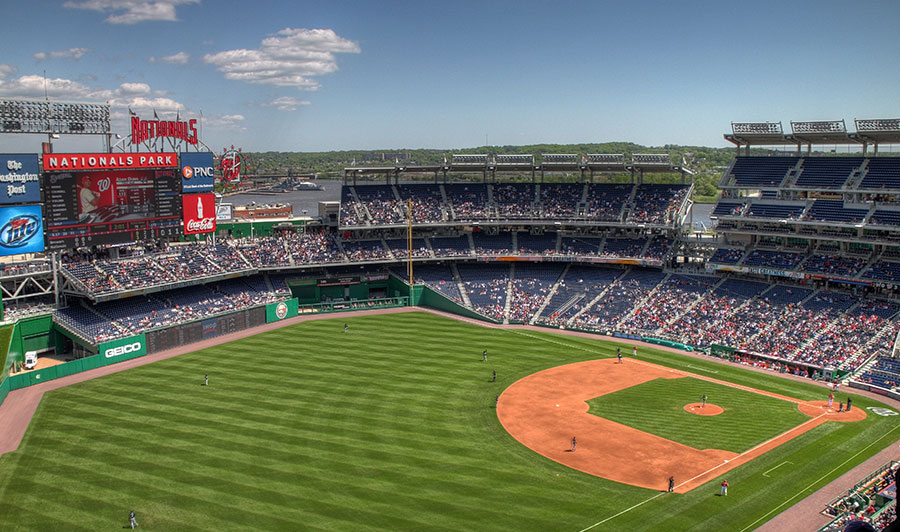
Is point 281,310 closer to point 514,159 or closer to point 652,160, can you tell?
point 514,159

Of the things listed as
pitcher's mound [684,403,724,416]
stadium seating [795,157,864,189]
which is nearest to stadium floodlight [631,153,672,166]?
stadium seating [795,157,864,189]

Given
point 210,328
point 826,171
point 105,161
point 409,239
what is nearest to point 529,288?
point 409,239

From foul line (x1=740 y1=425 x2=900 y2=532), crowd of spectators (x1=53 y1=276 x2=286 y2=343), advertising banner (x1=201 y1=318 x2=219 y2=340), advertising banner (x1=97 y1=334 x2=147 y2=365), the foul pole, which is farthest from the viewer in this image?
the foul pole

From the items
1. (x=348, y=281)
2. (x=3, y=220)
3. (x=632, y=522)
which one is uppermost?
(x=3, y=220)

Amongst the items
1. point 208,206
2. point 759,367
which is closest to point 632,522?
point 759,367

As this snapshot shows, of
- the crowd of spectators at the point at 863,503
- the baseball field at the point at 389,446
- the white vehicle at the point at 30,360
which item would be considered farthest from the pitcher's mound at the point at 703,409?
the white vehicle at the point at 30,360

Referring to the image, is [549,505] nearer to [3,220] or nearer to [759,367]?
[759,367]

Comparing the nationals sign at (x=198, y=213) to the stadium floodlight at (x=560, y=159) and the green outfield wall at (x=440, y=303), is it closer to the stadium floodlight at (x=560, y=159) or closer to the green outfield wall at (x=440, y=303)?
the green outfield wall at (x=440, y=303)

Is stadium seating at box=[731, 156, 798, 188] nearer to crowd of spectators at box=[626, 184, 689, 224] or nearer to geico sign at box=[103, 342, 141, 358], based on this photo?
crowd of spectators at box=[626, 184, 689, 224]
